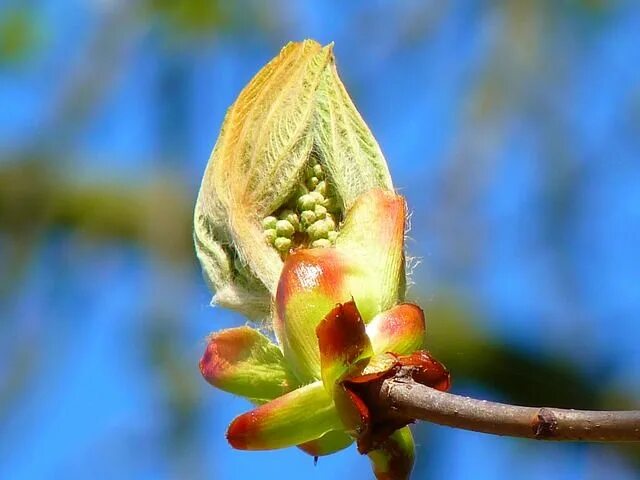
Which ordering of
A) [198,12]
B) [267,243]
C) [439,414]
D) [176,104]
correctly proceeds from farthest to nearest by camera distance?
[198,12] → [176,104] → [267,243] → [439,414]

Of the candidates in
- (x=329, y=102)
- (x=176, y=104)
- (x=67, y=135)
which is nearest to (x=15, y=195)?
(x=67, y=135)

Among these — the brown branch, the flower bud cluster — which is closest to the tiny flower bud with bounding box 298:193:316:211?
the flower bud cluster

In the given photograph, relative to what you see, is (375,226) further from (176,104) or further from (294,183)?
(176,104)

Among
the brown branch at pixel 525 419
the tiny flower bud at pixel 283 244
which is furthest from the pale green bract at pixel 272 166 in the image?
the brown branch at pixel 525 419

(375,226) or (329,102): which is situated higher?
(329,102)

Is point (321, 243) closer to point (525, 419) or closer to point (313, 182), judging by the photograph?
point (313, 182)

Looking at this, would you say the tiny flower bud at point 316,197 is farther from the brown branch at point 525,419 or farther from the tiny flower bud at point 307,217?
the brown branch at point 525,419

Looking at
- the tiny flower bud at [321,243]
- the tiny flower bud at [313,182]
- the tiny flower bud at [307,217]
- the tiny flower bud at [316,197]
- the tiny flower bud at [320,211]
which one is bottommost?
the tiny flower bud at [321,243]
